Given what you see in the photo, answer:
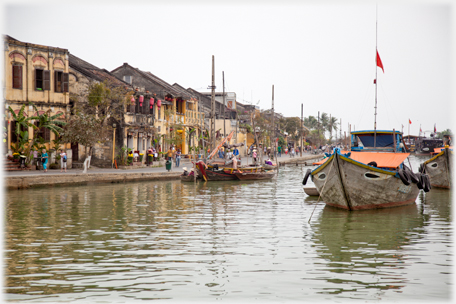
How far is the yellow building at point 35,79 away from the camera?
31.3 m

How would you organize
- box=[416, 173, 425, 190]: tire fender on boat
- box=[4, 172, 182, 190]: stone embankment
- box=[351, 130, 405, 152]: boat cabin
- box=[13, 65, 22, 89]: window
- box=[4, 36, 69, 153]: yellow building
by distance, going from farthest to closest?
box=[13, 65, 22, 89]: window → box=[4, 36, 69, 153]: yellow building → box=[4, 172, 182, 190]: stone embankment → box=[351, 130, 405, 152]: boat cabin → box=[416, 173, 425, 190]: tire fender on boat

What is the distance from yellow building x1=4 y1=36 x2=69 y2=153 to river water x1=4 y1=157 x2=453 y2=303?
43.4ft

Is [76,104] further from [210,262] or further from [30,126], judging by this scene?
[210,262]

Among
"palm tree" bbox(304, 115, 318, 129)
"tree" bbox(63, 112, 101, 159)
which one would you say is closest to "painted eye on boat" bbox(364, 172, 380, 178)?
"tree" bbox(63, 112, 101, 159)

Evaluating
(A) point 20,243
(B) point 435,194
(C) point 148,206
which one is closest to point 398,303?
(A) point 20,243

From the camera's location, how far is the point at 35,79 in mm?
32812

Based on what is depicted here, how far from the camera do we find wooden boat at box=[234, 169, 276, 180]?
3378 centimetres

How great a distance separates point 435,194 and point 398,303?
1952cm

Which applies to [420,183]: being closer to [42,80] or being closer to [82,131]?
[82,131]

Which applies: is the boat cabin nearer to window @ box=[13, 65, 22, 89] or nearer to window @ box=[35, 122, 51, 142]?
window @ box=[35, 122, 51, 142]

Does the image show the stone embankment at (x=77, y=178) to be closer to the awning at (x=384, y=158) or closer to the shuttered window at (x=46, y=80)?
the shuttered window at (x=46, y=80)

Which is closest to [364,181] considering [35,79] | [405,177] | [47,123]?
[405,177]

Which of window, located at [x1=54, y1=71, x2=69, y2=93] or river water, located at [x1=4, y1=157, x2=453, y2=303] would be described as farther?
window, located at [x1=54, y1=71, x2=69, y2=93]

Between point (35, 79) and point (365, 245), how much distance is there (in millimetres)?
27551
